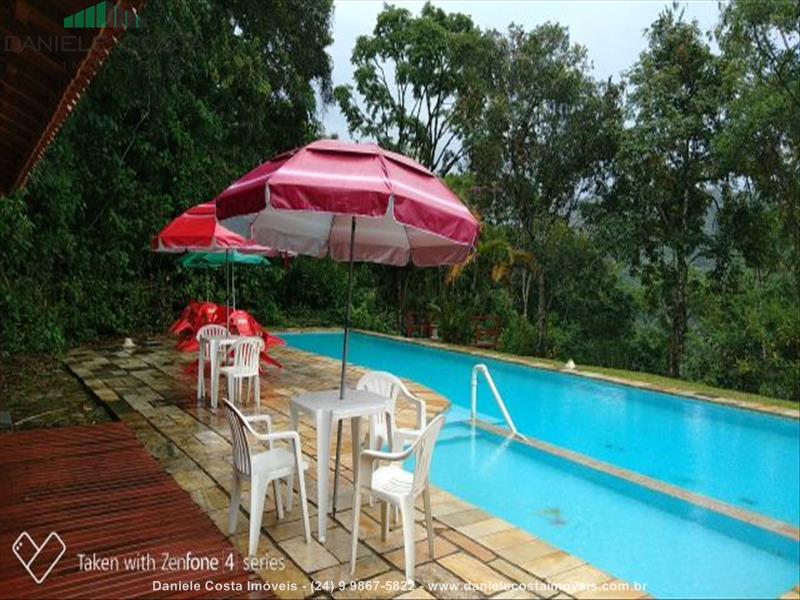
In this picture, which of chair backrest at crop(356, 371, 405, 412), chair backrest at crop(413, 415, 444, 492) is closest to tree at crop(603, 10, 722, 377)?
chair backrest at crop(356, 371, 405, 412)

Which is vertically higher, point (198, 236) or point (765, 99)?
point (765, 99)

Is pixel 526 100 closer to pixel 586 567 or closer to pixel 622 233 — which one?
pixel 622 233

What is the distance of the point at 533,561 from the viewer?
9.69 ft

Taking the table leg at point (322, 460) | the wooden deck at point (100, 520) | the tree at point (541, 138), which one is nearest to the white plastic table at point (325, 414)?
the table leg at point (322, 460)

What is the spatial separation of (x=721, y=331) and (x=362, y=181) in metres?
10.9

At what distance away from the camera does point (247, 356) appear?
5.89 meters

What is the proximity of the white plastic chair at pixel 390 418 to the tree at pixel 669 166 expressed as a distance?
1054cm

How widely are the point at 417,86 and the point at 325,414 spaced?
619 inches

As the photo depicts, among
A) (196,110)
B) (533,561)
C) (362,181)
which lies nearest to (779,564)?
(533,561)

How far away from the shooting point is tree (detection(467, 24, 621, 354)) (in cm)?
1438

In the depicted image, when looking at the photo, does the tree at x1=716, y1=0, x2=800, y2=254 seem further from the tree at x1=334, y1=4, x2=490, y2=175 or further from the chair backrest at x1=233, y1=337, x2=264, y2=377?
the chair backrest at x1=233, y1=337, x2=264, y2=377

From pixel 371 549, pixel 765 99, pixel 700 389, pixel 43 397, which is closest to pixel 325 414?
pixel 371 549

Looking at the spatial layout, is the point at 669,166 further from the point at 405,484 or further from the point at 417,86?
the point at 405,484

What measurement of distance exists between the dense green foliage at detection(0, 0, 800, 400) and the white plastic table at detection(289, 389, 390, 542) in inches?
223
